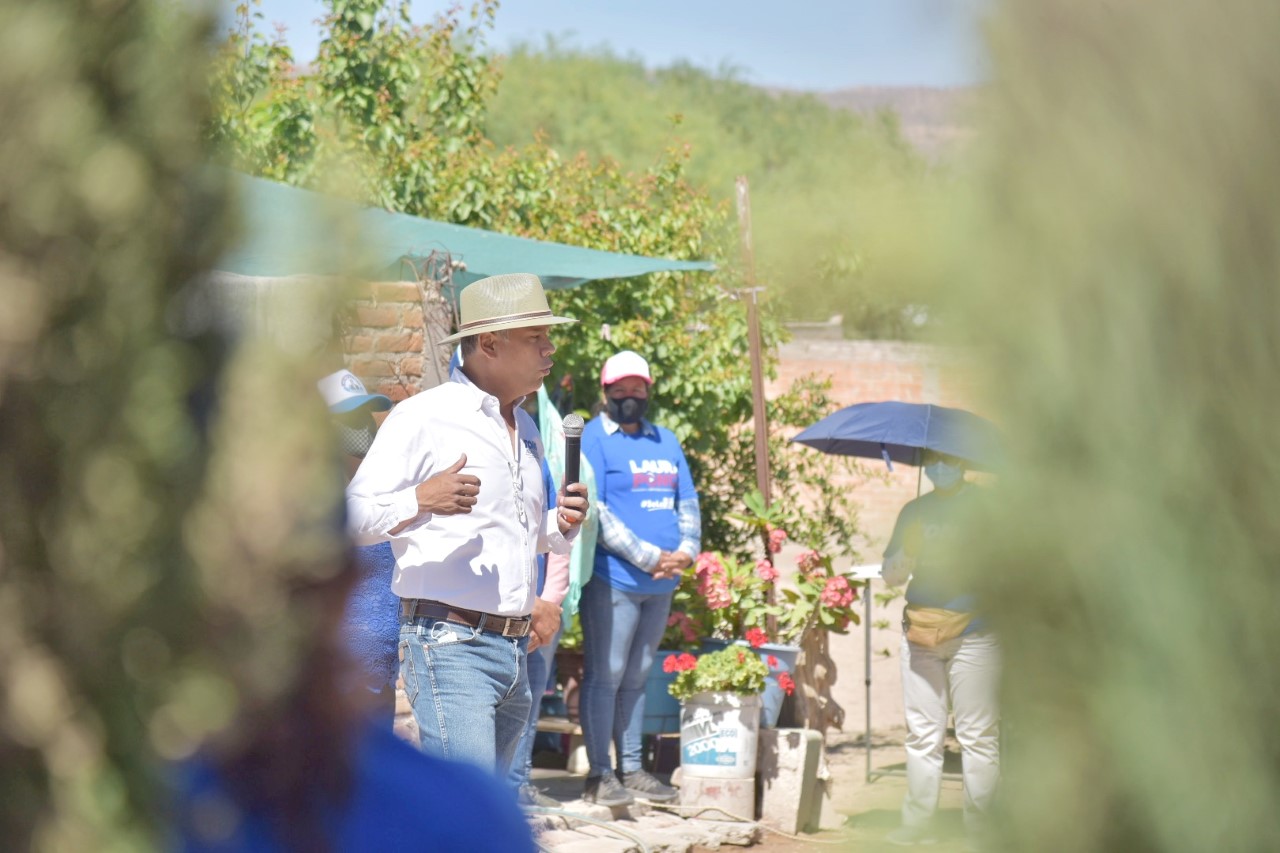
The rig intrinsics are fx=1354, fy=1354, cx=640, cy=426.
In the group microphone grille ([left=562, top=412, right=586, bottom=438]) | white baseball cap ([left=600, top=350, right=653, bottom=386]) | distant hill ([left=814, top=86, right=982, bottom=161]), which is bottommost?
microphone grille ([left=562, top=412, right=586, bottom=438])

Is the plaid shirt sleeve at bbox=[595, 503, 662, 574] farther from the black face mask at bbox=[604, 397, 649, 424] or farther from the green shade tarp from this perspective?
the green shade tarp

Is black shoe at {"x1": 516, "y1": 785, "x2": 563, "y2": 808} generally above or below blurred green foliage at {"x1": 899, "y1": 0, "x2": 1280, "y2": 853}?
below

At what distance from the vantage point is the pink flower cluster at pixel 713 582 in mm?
7297

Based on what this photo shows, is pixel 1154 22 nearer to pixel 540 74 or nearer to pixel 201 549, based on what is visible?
pixel 201 549

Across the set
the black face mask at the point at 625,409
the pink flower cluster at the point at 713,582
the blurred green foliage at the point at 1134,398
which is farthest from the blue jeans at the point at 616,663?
the blurred green foliage at the point at 1134,398

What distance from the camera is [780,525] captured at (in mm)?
8430

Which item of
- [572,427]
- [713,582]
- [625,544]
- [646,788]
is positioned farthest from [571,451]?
[713,582]

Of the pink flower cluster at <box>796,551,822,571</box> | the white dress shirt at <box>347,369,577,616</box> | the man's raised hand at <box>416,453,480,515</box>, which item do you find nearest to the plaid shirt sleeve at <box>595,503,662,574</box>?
the pink flower cluster at <box>796,551,822,571</box>

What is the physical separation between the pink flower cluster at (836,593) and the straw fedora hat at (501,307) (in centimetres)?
384

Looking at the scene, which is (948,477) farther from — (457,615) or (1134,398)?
(457,615)

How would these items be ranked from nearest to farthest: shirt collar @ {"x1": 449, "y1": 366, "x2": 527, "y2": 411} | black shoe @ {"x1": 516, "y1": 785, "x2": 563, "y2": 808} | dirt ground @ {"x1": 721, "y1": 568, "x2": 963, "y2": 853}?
dirt ground @ {"x1": 721, "y1": 568, "x2": 963, "y2": 853} → shirt collar @ {"x1": 449, "y1": 366, "x2": 527, "y2": 411} → black shoe @ {"x1": 516, "y1": 785, "x2": 563, "y2": 808}

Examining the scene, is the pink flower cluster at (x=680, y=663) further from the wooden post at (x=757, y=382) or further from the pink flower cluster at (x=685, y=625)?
the wooden post at (x=757, y=382)

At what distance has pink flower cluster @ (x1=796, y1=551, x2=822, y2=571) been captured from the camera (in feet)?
25.1

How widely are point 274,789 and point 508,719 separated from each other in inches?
130
